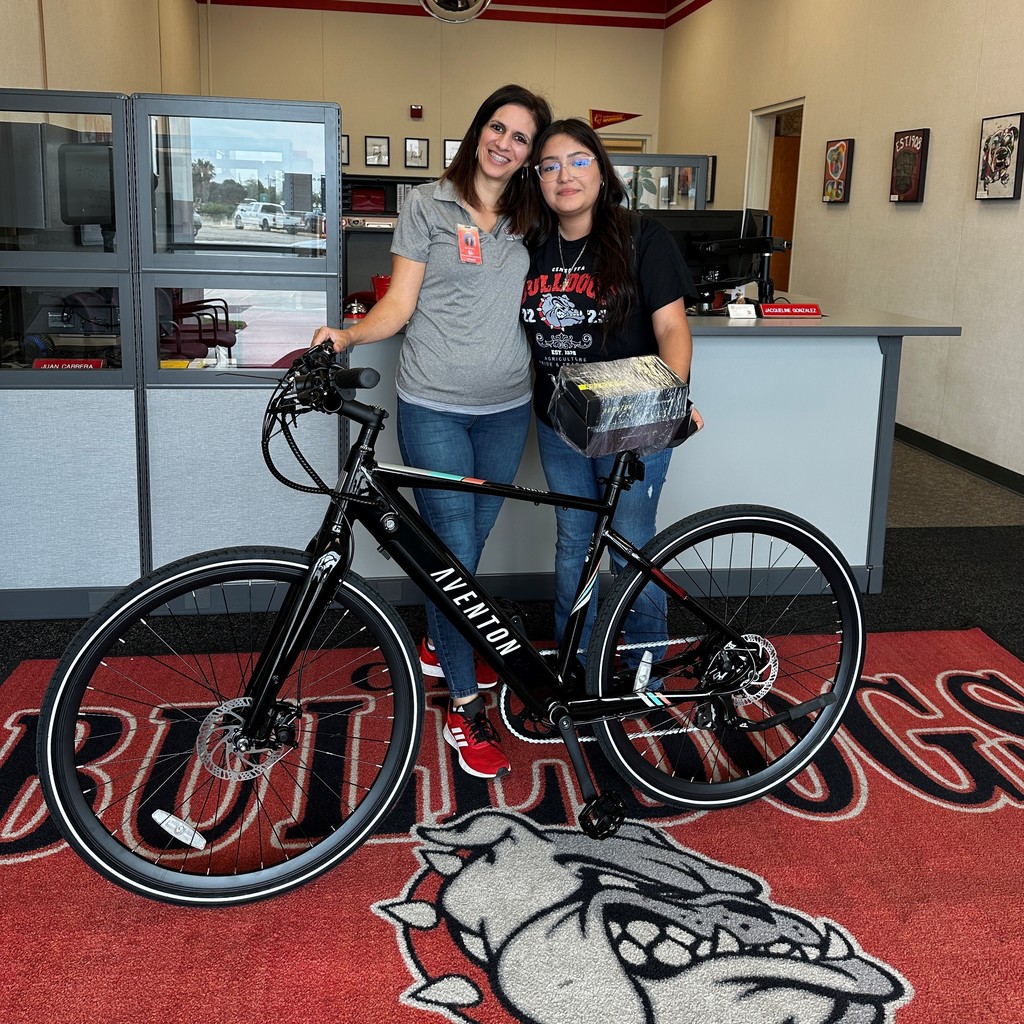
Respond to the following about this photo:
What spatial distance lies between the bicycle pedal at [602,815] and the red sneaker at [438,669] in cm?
62

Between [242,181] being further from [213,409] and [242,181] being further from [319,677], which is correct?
[319,677]

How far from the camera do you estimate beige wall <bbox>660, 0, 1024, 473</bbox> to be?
513cm

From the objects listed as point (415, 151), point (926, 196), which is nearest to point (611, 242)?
point (926, 196)

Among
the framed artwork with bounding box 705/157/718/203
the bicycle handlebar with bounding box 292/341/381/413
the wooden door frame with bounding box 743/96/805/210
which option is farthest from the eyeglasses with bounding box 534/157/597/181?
the framed artwork with bounding box 705/157/718/203

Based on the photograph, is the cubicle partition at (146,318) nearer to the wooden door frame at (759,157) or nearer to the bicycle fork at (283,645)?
the bicycle fork at (283,645)

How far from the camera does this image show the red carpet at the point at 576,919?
1.57 m

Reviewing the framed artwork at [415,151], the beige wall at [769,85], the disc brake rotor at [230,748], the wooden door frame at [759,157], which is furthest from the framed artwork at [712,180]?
the disc brake rotor at [230,748]

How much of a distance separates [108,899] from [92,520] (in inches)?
60.1

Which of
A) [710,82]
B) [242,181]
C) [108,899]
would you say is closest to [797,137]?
[710,82]

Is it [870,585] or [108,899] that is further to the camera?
[870,585]

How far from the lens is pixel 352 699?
2611 mm

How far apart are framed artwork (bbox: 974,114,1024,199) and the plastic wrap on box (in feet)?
12.8

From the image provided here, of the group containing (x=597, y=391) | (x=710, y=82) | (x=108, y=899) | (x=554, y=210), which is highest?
(x=710, y=82)

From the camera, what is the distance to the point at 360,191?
809 cm
